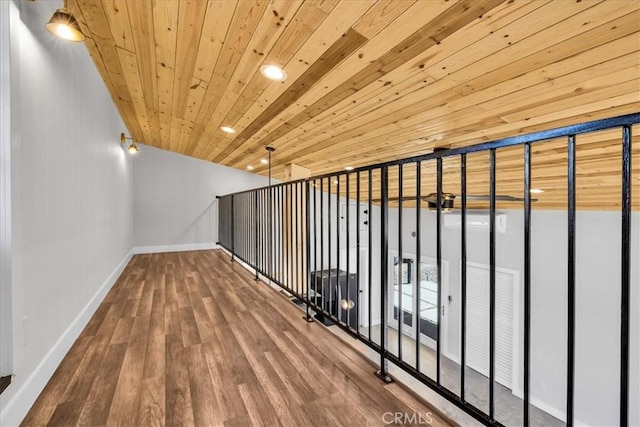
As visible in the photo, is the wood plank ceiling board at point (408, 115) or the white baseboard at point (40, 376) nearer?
the white baseboard at point (40, 376)

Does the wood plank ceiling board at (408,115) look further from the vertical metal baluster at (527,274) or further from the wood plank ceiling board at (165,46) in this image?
the wood plank ceiling board at (165,46)

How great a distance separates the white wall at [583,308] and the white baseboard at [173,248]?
19.4ft

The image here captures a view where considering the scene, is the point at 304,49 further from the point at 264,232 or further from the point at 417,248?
the point at 264,232

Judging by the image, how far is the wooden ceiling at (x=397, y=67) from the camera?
4.83ft

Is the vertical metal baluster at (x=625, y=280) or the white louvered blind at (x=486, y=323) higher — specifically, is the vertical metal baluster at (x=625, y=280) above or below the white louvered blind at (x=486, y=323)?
above

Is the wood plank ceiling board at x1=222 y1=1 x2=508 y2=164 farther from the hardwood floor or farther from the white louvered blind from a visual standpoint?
the white louvered blind

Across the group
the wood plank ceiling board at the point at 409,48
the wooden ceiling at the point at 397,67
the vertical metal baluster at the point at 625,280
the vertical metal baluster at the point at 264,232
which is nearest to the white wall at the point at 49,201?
the wooden ceiling at the point at 397,67

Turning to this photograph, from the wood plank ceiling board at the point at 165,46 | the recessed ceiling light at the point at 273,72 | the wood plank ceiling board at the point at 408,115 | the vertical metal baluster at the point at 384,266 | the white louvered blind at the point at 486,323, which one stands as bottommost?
the white louvered blind at the point at 486,323

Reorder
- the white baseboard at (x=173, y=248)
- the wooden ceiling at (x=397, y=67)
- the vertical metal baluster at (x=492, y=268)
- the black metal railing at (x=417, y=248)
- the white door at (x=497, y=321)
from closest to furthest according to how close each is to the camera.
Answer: the black metal railing at (x=417, y=248), the vertical metal baluster at (x=492, y=268), the wooden ceiling at (x=397, y=67), the white door at (x=497, y=321), the white baseboard at (x=173, y=248)

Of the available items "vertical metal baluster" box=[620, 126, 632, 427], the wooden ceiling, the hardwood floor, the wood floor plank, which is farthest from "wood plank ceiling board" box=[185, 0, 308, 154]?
the wood floor plank

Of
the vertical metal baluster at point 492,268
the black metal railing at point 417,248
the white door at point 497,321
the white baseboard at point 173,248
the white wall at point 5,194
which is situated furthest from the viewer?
the white baseboard at point 173,248

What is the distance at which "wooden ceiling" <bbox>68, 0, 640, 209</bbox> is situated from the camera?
4.83 feet

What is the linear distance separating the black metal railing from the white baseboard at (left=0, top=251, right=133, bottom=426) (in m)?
1.51

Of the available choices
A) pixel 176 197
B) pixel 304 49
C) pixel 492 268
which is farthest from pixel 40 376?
pixel 176 197
